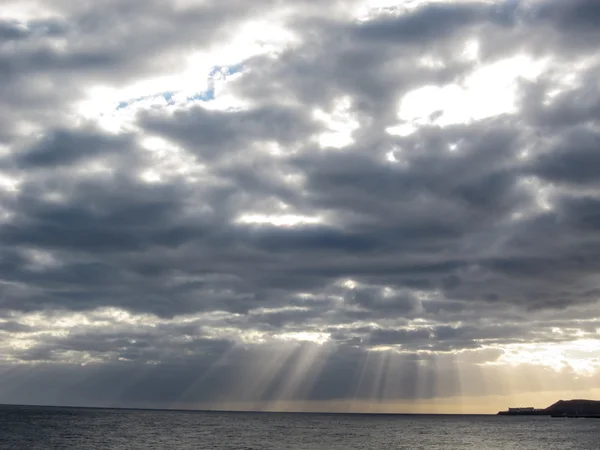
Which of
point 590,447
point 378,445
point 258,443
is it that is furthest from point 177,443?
point 590,447

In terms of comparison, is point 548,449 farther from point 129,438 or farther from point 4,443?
point 4,443

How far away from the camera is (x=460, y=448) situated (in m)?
167

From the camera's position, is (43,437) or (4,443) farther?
(43,437)

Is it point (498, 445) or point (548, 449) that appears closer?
point (548, 449)

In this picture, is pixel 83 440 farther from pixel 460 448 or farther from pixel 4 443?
pixel 460 448

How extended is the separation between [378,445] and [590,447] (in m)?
54.2

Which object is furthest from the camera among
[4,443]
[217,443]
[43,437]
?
[43,437]

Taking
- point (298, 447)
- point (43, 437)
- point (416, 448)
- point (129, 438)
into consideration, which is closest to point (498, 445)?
point (416, 448)

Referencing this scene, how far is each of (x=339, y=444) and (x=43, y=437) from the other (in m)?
77.0

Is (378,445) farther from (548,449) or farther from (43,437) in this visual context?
(43,437)

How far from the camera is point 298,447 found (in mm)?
154375

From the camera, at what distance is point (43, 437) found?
565 feet

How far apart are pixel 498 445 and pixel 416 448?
31003 millimetres

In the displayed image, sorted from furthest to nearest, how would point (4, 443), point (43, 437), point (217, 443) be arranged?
point (43, 437) < point (217, 443) < point (4, 443)
